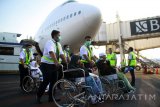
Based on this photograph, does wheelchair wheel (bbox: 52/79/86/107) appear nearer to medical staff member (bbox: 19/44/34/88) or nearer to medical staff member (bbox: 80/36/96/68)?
medical staff member (bbox: 80/36/96/68)

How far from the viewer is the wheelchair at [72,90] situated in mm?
4386

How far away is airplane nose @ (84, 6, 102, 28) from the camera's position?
11.7 meters

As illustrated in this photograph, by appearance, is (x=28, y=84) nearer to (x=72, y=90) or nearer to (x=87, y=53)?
(x=87, y=53)

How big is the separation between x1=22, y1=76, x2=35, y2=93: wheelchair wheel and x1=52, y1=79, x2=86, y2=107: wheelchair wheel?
3.22 m

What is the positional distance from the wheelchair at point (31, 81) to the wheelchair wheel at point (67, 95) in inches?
122

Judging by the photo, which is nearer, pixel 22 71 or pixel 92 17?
pixel 22 71

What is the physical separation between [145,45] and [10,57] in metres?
37.7

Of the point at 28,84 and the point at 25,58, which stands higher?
the point at 25,58

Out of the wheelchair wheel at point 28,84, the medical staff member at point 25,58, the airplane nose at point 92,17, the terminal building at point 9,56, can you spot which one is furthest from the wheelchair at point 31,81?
the terminal building at point 9,56

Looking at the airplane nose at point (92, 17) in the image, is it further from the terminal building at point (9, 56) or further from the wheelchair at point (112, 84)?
the terminal building at point (9, 56)

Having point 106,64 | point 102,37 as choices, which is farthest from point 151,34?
point 106,64

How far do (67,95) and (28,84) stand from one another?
12.6 ft

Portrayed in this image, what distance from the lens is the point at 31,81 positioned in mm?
7758

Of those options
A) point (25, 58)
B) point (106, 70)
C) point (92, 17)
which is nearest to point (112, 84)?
point (106, 70)
